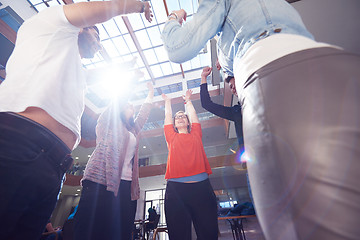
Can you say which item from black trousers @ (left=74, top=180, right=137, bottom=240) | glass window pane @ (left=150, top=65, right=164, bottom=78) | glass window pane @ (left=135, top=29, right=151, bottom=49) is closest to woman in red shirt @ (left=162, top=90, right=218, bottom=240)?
black trousers @ (left=74, top=180, right=137, bottom=240)

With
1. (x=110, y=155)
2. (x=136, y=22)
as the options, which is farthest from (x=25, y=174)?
(x=136, y=22)

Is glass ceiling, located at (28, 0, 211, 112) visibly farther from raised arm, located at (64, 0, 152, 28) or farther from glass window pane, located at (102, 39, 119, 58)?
raised arm, located at (64, 0, 152, 28)

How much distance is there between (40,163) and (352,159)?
840 mm

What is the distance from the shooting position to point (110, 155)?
1.36 metres

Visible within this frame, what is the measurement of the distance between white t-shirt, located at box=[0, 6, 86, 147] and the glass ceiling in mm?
4898

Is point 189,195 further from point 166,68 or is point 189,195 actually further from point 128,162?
point 166,68

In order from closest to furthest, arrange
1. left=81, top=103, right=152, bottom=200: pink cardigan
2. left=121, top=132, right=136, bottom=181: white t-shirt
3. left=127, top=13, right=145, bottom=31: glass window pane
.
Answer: left=81, top=103, right=152, bottom=200: pink cardigan
left=121, top=132, right=136, bottom=181: white t-shirt
left=127, top=13, right=145, bottom=31: glass window pane

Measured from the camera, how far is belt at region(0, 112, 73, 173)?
537 mm

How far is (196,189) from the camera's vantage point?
1480 mm

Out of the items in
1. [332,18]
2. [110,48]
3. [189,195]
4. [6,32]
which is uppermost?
[110,48]

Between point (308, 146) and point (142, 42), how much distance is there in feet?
26.3

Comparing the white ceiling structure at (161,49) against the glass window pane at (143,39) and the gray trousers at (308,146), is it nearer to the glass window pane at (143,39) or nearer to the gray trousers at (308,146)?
the glass window pane at (143,39)

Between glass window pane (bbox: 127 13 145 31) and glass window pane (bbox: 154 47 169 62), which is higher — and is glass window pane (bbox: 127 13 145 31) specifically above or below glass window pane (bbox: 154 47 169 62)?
above

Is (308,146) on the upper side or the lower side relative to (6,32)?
lower
